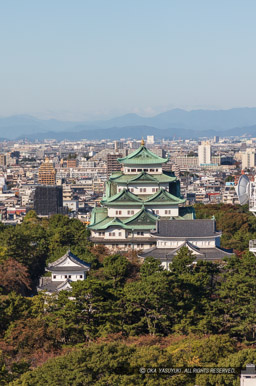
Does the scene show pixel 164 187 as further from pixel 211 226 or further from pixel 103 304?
pixel 103 304

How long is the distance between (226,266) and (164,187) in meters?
11.8

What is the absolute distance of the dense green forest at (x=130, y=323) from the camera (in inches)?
876

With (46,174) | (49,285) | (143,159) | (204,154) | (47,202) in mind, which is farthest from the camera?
(204,154)

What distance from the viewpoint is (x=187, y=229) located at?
38.3 metres

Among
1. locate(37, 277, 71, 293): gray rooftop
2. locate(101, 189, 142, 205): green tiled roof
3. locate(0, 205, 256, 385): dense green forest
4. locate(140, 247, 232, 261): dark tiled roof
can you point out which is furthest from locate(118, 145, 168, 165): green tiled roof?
locate(37, 277, 71, 293): gray rooftop

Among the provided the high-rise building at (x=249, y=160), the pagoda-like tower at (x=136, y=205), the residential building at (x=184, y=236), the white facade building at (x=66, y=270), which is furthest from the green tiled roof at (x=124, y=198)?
the high-rise building at (x=249, y=160)

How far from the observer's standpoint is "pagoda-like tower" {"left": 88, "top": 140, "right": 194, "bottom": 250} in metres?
41.1

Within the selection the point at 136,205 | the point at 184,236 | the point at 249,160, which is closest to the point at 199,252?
the point at 184,236

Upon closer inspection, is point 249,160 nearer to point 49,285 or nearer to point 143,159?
point 143,159

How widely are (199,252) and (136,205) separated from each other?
6261mm

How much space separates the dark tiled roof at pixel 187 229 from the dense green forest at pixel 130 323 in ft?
9.01

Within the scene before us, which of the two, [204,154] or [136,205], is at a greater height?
[204,154]

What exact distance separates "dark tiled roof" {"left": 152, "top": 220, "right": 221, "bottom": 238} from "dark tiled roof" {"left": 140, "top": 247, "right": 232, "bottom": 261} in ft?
2.28

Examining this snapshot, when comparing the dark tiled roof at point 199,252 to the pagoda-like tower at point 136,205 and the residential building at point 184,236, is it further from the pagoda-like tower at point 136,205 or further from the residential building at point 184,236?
the pagoda-like tower at point 136,205
